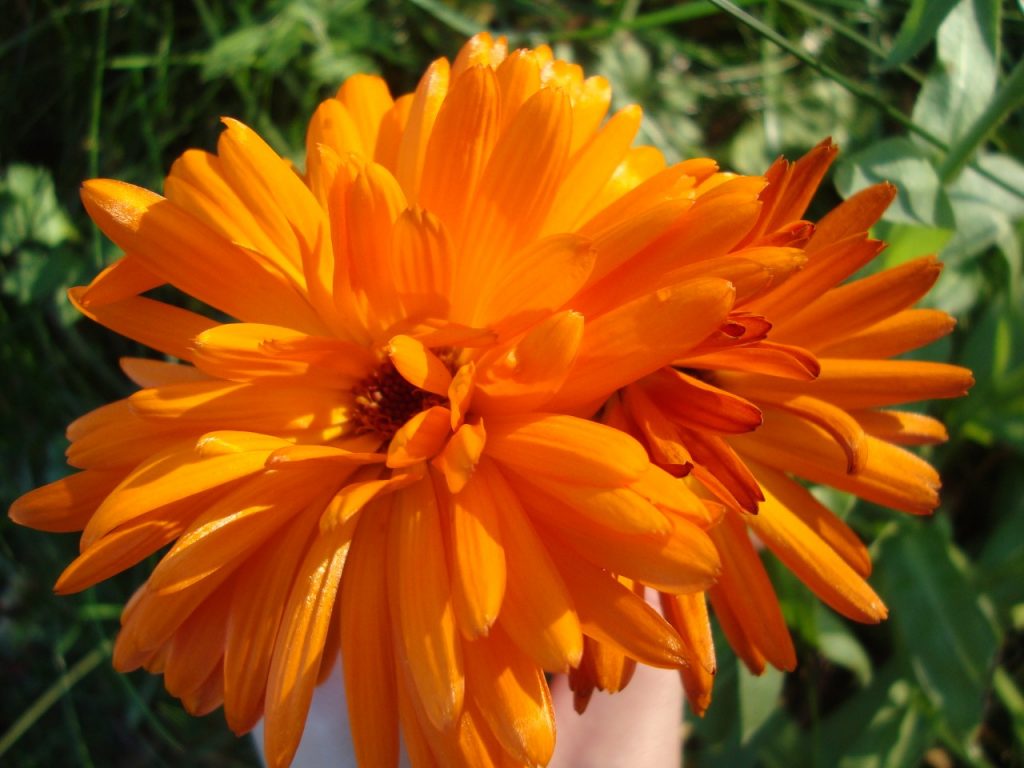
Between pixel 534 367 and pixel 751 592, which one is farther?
pixel 751 592

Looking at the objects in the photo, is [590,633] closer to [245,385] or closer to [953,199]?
[245,385]

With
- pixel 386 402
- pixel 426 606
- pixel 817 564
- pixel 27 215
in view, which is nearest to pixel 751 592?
pixel 817 564

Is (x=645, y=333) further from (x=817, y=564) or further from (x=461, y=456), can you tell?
(x=817, y=564)

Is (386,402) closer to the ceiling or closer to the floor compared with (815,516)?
closer to the ceiling

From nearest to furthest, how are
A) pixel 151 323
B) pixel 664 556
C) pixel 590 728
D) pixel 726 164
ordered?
pixel 664 556, pixel 151 323, pixel 590 728, pixel 726 164

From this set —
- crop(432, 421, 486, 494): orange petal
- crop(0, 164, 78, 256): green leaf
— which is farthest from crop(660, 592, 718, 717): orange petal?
crop(0, 164, 78, 256): green leaf

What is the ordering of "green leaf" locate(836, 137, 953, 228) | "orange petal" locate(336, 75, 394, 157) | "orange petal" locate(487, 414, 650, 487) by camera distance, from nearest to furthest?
"orange petal" locate(487, 414, 650, 487) < "orange petal" locate(336, 75, 394, 157) < "green leaf" locate(836, 137, 953, 228)

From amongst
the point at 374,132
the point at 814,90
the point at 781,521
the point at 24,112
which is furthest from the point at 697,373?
the point at 24,112

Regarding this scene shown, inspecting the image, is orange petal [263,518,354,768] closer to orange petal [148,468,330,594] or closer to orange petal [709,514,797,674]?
orange petal [148,468,330,594]
